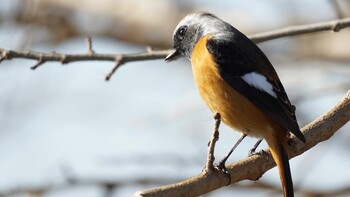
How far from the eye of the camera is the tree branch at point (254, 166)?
4.23 metres

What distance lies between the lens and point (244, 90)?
5.18 m

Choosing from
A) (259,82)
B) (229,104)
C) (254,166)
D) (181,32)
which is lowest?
(254,166)

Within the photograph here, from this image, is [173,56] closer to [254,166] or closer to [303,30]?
[303,30]

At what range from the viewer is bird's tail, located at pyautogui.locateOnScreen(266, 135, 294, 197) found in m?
4.75

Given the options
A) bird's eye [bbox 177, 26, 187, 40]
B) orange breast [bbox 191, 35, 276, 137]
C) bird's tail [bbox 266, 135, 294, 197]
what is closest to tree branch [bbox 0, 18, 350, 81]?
bird's eye [bbox 177, 26, 187, 40]

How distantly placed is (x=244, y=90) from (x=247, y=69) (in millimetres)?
201

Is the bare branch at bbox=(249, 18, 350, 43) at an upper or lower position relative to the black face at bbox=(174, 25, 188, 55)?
upper

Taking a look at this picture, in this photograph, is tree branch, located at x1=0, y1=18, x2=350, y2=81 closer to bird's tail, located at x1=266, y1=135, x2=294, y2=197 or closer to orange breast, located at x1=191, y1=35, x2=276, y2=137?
orange breast, located at x1=191, y1=35, x2=276, y2=137

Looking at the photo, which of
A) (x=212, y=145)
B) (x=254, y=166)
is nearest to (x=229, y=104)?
(x=254, y=166)

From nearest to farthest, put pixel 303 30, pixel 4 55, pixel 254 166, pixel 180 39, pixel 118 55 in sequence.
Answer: pixel 254 166
pixel 4 55
pixel 118 55
pixel 303 30
pixel 180 39

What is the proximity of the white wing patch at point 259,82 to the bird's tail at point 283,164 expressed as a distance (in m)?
0.34

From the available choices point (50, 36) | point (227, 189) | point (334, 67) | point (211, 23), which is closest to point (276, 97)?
point (211, 23)

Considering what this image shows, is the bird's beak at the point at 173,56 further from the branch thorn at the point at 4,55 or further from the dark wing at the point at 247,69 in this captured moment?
the branch thorn at the point at 4,55

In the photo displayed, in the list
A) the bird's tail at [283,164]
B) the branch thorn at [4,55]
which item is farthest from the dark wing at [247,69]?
the branch thorn at [4,55]
